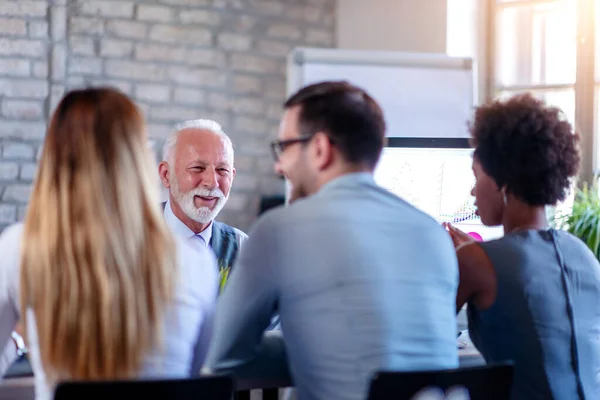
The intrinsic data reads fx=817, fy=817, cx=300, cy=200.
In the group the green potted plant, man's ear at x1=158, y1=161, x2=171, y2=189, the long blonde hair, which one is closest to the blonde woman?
Result: the long blonde hair

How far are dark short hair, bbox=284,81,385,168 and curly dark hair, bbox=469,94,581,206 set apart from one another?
1.18 ft

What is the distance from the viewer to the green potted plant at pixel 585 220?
4195 millimetres

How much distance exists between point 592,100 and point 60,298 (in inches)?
177

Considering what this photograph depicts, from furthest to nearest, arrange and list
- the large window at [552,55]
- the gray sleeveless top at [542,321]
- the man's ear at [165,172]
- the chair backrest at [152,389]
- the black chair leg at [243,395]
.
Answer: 1. the large window at [552,55]
2. the man's ear at [165,172]
3. the black chair leg at [243,395]
4. the gray sleeveless top at [542,321]
5. the chair backrest at [152,389]

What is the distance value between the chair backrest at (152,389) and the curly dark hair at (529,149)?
0.91 metres

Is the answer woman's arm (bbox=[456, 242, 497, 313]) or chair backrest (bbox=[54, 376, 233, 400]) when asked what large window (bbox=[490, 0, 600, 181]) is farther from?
chair backrest (bbox=[54, 376, 233, 400])

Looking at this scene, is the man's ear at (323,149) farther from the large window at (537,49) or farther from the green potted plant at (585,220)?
the large window at (537,49)

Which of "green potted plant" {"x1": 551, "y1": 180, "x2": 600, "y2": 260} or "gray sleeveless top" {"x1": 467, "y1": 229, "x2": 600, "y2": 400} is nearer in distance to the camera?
"gray sleeveless top" {"x1": 467, "y1": 229, "x2": 600, "y2": 400}

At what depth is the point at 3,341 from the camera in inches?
57.7

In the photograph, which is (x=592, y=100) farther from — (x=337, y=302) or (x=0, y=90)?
(x=337, y=302)

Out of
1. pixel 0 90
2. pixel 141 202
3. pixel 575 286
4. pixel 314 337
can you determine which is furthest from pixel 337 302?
pixel 0 90

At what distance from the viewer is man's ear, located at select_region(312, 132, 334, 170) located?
65.2 inches

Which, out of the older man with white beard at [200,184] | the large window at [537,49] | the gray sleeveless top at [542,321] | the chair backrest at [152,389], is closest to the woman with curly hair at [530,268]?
the gray sleeveless top at [542,321]

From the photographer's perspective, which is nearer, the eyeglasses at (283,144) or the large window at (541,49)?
the eyeglasses at (283,144)
